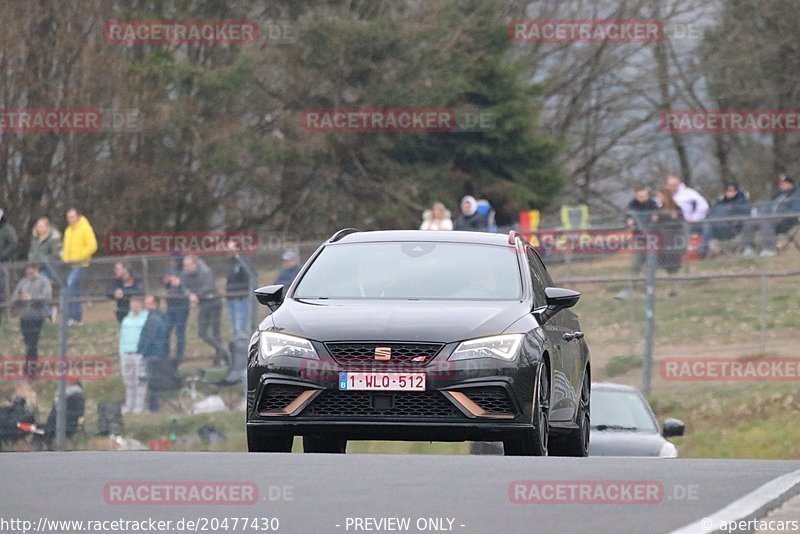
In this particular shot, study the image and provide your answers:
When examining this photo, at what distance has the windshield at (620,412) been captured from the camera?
17062 millimetres

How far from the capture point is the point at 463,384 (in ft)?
37.8

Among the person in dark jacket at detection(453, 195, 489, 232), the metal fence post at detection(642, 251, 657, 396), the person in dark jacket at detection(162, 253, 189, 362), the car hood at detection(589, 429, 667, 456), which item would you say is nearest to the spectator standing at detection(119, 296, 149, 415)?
the person in dark jacket at detection(162, 253, 189, 362)

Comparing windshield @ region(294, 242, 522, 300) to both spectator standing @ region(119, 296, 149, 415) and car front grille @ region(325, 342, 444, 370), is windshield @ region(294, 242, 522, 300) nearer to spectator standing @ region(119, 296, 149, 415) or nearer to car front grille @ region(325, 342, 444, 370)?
car front grille @ region(325, 342, 444, 370)

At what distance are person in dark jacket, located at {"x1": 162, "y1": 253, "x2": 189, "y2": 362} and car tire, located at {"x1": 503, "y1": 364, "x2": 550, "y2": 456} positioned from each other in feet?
34.1

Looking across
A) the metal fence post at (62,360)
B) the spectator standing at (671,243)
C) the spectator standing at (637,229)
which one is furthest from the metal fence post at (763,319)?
the metal fence post at (62,360)

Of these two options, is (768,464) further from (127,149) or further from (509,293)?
(127,149)

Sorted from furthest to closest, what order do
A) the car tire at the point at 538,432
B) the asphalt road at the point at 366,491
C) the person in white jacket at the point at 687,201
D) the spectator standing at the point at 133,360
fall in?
1. the person in white jacket at the point at 687,201
2. the spectator standing at the point at 133,360
3. the car tire at the point at 538,432
4. the asphalt road at the point at 366,491

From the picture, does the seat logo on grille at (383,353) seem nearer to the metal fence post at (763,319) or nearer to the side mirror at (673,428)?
the side mirror at (673,428)

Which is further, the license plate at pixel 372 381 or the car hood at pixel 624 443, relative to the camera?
the car hood at pixel 624 443

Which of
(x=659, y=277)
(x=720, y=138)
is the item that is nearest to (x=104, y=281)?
(x=659, y=277)

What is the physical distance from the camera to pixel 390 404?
37.8 feet

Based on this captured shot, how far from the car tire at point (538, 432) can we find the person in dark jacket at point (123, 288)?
10767mm

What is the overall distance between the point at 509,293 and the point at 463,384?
50.1 inches

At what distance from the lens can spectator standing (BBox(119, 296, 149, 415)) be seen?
21.9m
